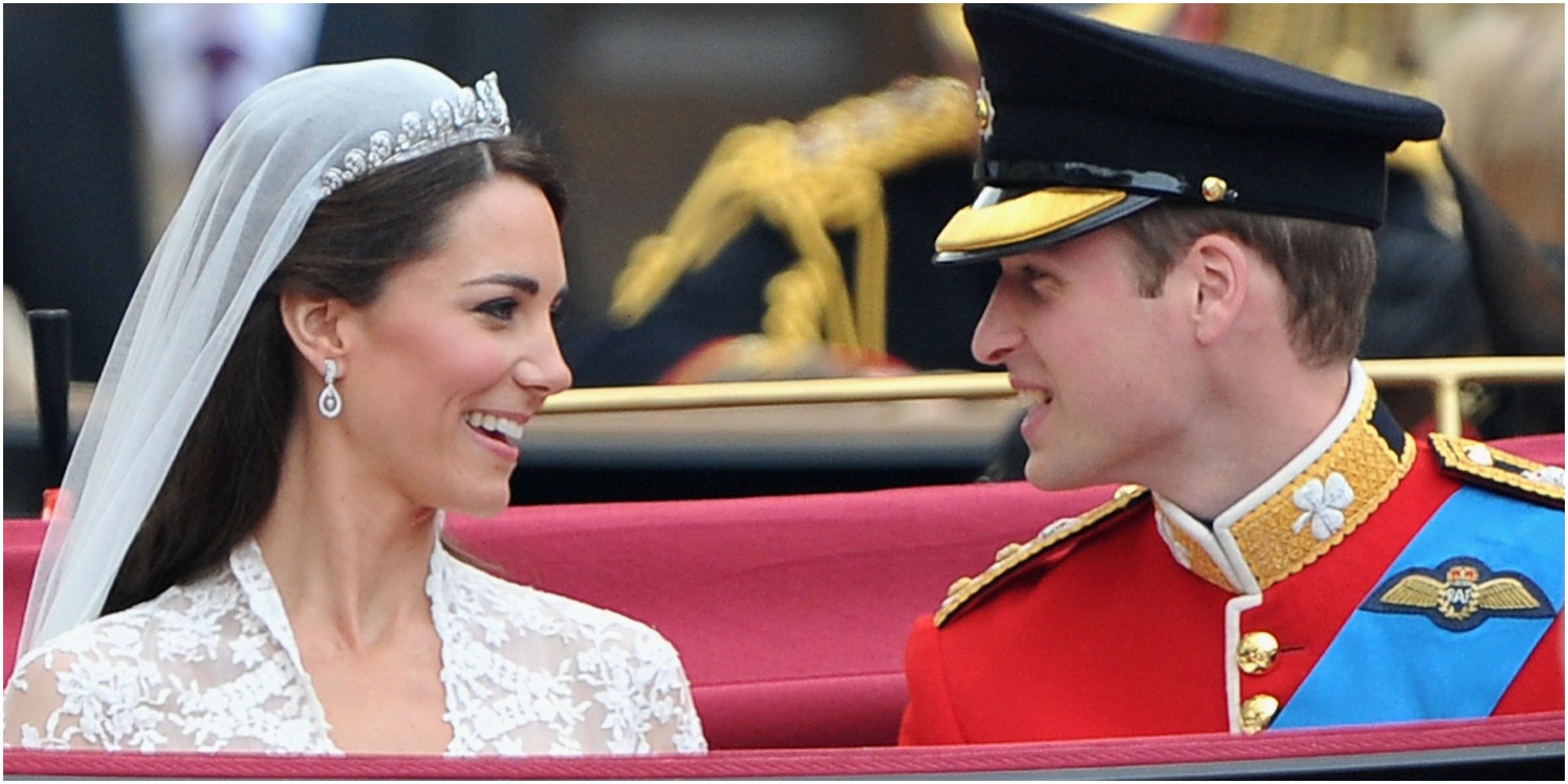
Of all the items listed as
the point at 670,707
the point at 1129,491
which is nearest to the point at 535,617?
the point at 670,707

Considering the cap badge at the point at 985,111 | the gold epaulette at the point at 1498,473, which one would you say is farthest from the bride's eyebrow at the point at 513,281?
the gold epaulette at the point at 1498,473

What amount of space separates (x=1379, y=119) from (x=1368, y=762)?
26.6 inches

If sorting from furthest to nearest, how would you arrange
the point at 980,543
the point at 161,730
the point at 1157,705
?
1. the point at 980,543
2. the point at 1157,705
3. the point at 161,730

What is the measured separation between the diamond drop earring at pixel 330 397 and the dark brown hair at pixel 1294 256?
2.29 feet

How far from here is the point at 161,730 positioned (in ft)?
7.14

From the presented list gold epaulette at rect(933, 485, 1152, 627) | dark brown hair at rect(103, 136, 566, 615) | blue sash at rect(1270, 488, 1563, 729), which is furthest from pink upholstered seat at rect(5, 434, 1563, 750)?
blue sash at rect(1270, 488, 1563, 729)

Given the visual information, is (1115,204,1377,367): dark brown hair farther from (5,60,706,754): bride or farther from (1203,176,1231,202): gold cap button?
(5,60,706,754): bride

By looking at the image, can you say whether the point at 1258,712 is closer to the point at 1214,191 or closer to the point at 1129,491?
the point at 1129,491

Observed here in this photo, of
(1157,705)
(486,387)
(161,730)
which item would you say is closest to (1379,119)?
(1157,705)

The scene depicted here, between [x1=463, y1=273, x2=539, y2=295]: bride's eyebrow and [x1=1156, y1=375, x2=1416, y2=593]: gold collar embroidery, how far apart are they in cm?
59

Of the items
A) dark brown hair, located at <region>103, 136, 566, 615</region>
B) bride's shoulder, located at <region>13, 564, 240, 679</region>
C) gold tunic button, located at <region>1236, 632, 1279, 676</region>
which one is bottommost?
gold tunic button, located at <region>1236, 632, 1279, 676</region>

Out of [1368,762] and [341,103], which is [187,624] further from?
[1368,762]

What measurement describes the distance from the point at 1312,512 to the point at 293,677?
0.89 metres

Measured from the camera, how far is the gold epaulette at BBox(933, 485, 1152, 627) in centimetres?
244
